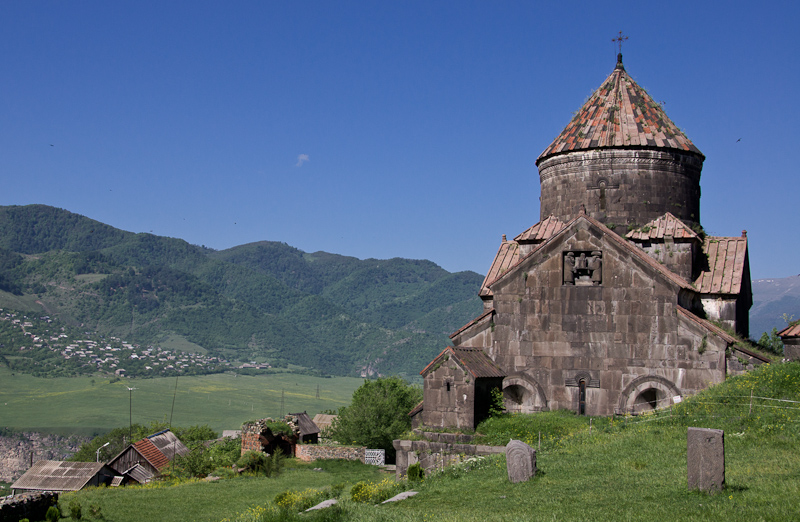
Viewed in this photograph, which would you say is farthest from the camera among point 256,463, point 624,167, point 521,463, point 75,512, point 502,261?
point 256,463

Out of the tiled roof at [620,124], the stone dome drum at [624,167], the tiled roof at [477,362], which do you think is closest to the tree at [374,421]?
the tiled roof at [477,362]

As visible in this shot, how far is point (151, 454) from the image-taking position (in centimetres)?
3553

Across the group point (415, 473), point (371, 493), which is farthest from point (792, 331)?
point (371, 493)

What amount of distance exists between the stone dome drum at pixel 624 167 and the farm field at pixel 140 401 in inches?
3397

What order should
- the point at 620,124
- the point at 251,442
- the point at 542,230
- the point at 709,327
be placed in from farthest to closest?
the point at 251,442 → the point at 542,230 → the point at 620,124 → the point at 709,327

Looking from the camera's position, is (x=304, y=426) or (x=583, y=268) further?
(x=304, y=426)

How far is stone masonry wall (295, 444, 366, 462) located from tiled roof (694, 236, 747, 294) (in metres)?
19.4

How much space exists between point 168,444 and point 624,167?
27.2m

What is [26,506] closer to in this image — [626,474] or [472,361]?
[472,361]

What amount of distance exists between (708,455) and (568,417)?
8.00 metres

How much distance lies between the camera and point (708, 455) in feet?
34.0

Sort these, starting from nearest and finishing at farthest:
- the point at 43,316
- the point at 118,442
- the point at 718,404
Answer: the point at 718,404 < the point at 118,442 < the point at 43,316

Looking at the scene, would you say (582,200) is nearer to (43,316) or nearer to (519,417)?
(519,417)

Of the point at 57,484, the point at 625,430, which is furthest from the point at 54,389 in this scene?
the point at 625,430
